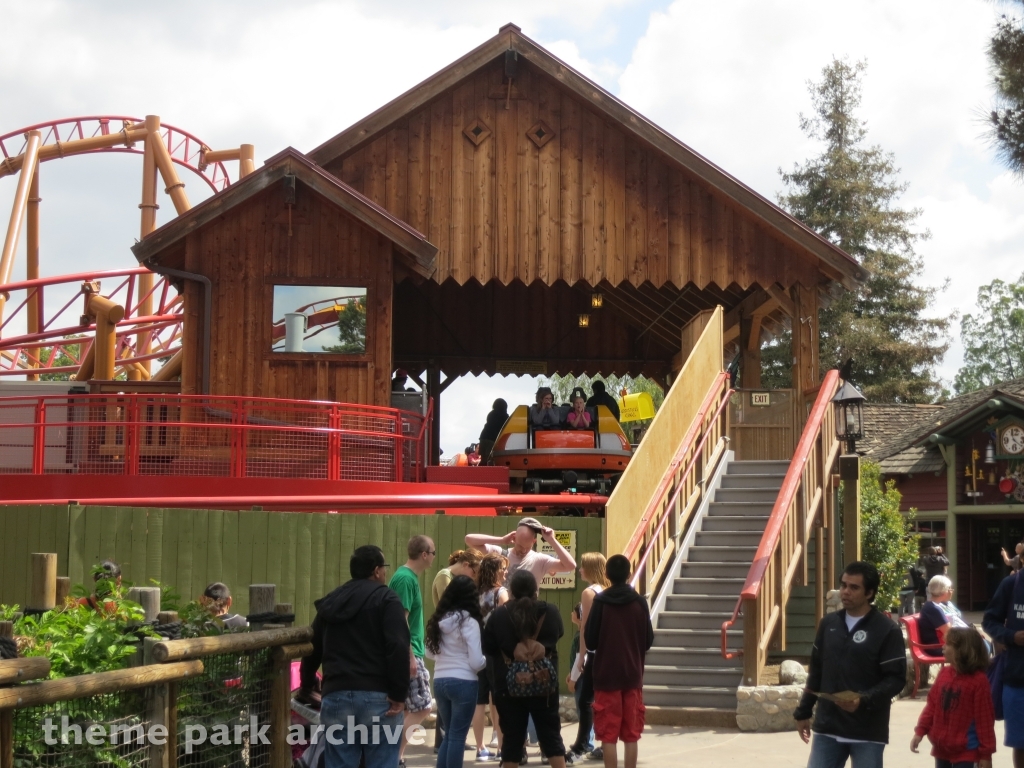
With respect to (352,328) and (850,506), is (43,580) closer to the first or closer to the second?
(352,328)

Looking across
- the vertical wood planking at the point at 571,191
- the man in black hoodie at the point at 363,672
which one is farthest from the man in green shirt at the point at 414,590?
the vertical wood planking at the point at 571,191

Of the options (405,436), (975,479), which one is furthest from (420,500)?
(975,479)

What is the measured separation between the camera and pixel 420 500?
15.5 metres

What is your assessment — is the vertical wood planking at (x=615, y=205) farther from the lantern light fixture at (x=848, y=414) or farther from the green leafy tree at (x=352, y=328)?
the lantern light fixture at (x=848, y=414)

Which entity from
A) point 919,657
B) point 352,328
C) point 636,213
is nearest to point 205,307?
point 352,328

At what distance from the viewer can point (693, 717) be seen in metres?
12.4

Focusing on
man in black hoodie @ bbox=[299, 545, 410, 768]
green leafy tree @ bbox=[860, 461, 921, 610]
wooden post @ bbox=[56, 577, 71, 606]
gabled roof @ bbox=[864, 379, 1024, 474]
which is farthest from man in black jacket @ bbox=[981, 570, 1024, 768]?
gabled roof @ bbox=[864, 379, 1024, 474]

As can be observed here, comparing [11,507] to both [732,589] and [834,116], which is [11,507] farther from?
[834,116]

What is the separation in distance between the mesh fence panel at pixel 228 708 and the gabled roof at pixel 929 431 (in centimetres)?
2665

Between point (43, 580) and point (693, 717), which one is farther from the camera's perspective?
point (693, 717)

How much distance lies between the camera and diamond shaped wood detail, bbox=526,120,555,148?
20.1 m

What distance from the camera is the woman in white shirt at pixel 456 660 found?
8.85 m

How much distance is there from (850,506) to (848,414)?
113 centimetres

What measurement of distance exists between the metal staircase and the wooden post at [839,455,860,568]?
88 centimetres
